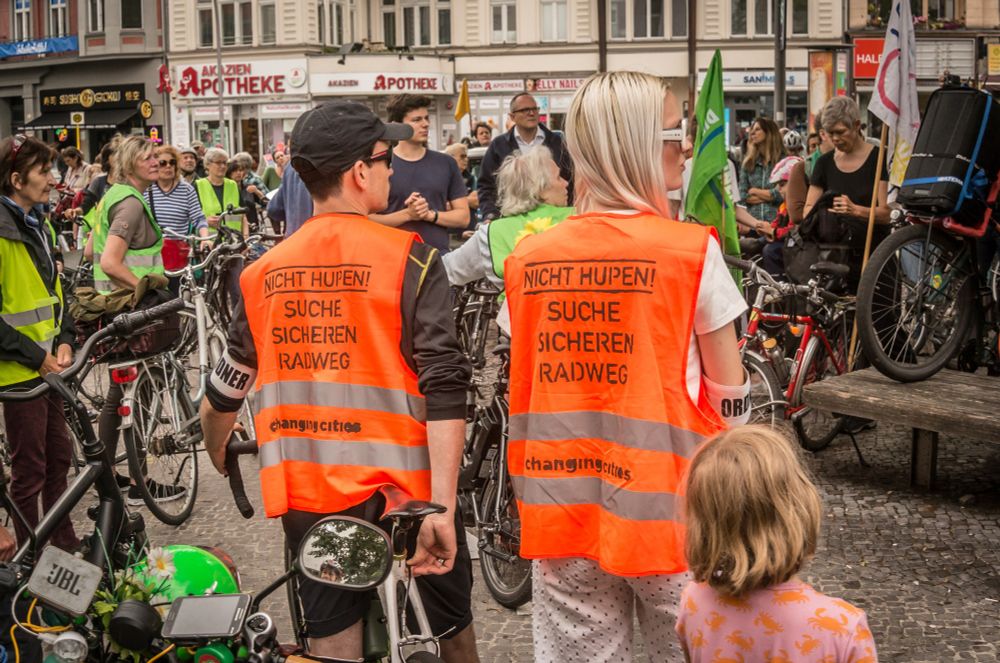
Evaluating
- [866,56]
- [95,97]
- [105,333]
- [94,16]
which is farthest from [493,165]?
[94,16]

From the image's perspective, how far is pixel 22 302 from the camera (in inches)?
209

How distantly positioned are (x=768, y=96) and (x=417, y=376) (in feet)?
141

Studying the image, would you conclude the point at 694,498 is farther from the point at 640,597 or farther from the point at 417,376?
the point at 417,376

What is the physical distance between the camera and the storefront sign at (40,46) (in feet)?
166

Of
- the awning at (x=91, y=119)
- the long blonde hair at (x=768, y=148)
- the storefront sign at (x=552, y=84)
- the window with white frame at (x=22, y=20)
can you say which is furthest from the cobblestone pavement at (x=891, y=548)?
the window with white frame at (x=22, y=20)

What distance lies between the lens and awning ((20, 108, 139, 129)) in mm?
49250

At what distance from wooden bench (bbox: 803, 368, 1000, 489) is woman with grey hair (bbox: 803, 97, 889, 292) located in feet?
4.86

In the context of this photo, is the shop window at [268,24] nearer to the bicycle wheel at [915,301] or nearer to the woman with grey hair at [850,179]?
the woman with grey hair at [850,179]

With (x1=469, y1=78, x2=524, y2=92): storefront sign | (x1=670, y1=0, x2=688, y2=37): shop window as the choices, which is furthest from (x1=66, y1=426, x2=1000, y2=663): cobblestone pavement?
(x1=670, y1=0, x2=688, y2=37): shop window

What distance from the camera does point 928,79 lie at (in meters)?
42.6

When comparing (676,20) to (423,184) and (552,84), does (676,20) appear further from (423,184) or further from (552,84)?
(423,184)

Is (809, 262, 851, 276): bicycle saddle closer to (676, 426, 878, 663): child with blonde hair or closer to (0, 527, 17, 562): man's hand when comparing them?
(0, 527, 17, 562): man's hand

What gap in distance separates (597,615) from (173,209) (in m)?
8.02

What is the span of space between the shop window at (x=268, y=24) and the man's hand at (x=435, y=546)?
1809 inches
